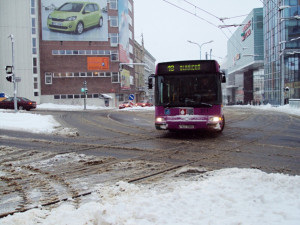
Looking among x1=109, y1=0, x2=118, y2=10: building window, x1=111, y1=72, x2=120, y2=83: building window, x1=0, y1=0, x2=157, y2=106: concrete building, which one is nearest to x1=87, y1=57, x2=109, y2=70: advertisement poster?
x1=0, y1=0, x2=157, y2=106: concrete building

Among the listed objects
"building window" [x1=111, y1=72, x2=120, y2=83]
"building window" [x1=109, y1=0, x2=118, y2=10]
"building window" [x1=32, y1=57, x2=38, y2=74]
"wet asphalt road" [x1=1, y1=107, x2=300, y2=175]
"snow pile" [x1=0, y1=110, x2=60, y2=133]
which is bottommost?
"wet asphalt road" [x1=1, y1=107, x2=300, y2=175]

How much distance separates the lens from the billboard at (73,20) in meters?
58.5

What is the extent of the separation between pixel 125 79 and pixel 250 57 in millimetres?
27347

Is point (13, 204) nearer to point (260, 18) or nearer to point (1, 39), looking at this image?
point (1, 39)

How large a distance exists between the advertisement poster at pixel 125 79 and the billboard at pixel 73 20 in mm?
8748

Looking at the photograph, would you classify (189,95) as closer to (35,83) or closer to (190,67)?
(190,67)

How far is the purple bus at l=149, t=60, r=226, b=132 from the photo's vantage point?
11047 mm

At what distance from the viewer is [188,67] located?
454 inches

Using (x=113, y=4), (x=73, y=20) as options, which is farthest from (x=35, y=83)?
(x=113, y=4)

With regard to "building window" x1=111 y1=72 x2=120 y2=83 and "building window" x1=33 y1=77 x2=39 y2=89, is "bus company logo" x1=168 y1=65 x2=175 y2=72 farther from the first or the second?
"building window" x1=33 y1=77 x2=39 y2=89

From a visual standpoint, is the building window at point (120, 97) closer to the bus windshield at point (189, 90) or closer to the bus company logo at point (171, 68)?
the bus company logo at point (171, 68)

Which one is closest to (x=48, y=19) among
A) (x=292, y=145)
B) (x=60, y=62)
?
(x=60, y=62)

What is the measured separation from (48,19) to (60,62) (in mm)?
8051

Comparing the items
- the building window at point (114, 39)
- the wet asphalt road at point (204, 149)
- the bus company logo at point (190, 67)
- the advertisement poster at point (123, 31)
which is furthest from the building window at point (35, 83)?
the bus company logo at point (190, 67)
